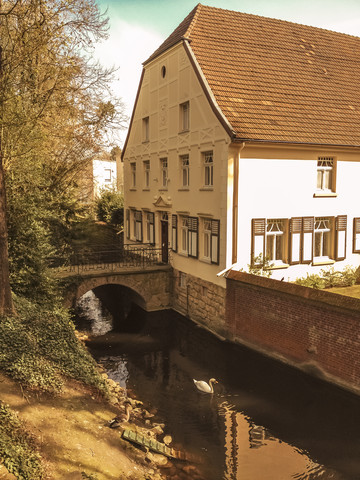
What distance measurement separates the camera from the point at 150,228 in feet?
77.3

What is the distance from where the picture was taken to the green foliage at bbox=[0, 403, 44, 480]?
6.47m

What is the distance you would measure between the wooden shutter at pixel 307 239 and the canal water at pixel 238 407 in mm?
4726

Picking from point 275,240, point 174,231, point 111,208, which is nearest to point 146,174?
point 174,231

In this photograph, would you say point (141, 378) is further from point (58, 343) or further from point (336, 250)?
point (336, 250)

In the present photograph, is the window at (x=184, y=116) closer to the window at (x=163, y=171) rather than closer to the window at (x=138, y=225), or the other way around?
the window at (x=163, y=171)

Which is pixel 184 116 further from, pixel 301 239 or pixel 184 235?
pixel 301 239

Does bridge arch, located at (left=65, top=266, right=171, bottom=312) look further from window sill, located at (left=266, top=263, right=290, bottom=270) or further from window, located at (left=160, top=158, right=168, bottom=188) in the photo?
window sill, located at (left=266, top=263, right=290, bottom=270)

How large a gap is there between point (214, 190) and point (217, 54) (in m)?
6.28

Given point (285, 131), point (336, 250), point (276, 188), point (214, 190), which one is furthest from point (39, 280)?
point (336, 250)

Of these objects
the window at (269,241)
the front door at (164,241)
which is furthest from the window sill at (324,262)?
the front door at (164,241)

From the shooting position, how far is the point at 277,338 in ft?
47.0

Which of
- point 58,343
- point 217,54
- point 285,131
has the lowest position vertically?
point 58,343

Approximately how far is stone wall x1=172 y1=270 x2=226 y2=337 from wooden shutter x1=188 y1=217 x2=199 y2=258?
1.17 m

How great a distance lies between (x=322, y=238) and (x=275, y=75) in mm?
7565
